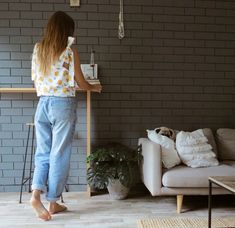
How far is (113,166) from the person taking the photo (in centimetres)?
303

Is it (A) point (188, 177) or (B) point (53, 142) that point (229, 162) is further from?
(B) point (53, 142)

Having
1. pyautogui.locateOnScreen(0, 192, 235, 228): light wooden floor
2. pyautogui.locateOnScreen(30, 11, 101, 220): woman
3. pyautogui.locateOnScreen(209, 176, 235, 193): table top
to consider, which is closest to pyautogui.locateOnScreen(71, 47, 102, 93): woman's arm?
pyautogui.locateOnScreen(30, 11, 101, 220): woman

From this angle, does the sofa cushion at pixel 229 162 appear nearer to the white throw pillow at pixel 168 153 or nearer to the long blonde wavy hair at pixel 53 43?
the white throw pillow at pixel 168 153

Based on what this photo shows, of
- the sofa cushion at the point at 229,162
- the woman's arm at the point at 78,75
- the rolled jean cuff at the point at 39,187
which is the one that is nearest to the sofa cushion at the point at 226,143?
the sofa cushion at the point at 229,162

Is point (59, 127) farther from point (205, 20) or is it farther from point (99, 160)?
point (205, 20)

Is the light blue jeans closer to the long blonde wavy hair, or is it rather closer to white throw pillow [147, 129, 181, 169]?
the long blonde wavy hair

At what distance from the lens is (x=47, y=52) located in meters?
2.54

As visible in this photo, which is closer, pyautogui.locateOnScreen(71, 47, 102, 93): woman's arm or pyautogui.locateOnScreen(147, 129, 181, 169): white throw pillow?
pyautogui.locateOnScreen(71, 47, 102, 93): woman's arm

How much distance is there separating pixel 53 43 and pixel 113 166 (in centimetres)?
134

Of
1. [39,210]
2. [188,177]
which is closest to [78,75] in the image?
[39,210]

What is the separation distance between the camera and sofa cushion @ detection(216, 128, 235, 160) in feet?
10.5

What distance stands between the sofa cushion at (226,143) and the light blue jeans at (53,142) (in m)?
1.67

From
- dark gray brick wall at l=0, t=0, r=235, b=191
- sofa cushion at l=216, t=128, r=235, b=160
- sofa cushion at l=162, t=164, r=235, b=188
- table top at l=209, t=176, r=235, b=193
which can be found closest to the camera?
table top at l=209, t=176, r=235, b=193

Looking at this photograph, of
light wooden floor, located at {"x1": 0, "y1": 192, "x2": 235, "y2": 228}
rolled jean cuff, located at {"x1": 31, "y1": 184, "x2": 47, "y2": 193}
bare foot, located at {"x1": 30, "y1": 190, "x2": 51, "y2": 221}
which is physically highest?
rolled jean cuff, located at {"x1": 31, "y1": 184, "x2": 47, "y2": 193}
